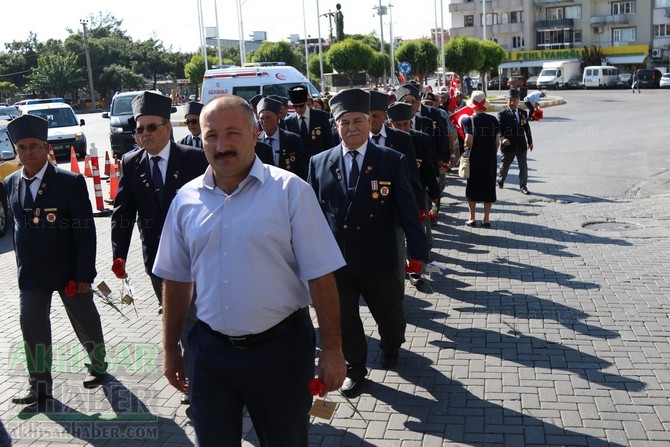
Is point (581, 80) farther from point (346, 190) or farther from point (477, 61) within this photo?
point (346, 190)

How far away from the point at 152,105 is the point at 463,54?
44379 mm

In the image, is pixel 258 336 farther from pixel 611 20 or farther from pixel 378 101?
pixel 611 20

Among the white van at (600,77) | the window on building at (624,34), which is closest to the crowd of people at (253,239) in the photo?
the white van at (600,77)

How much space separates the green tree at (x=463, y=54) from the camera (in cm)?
4762

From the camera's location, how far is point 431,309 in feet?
24.7

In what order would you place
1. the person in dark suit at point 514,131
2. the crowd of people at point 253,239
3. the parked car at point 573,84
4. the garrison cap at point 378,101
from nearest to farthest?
the crowd of people at point 253,239
the garrison cap at point 378,101
the person in dark suit at point 514,131
the parked car at point 573,84

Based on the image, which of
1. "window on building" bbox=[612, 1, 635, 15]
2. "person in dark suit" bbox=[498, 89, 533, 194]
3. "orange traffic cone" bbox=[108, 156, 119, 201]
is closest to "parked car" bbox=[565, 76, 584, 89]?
"window on building" bbox=[612, 1, 635, 15]

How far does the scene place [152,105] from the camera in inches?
206

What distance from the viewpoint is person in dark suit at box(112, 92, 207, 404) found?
523 cm

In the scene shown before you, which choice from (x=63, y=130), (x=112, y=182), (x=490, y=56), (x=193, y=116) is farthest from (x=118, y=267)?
(x=490, y=56)

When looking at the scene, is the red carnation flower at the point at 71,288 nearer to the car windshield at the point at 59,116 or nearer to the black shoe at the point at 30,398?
the black shoe at the point at 30,398

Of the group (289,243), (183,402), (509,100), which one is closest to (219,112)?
(289,243)

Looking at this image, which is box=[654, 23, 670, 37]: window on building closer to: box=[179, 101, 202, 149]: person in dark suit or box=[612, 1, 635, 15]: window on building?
box=[612, 1, 635, 15]: window on building

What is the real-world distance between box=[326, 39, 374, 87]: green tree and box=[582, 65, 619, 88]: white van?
2307 cm
